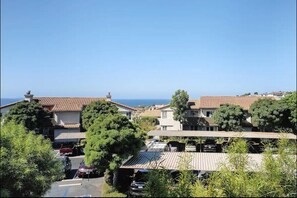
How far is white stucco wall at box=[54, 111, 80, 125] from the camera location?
3672cm

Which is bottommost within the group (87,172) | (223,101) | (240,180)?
(87,172)

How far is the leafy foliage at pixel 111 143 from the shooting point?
53.2 feet

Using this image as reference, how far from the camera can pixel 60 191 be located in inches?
687

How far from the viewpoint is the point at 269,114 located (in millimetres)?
34594

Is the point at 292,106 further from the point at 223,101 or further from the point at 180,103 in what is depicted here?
the point at 180,103

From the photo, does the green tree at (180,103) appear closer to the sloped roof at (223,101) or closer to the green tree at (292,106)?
the sloped roof at (223,101)

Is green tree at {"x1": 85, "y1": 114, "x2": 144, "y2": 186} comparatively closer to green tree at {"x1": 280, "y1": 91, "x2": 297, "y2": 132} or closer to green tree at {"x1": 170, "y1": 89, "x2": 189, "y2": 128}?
green tree at {"x1": 170, "y1": 89, "x2": 189, "y2": 128}

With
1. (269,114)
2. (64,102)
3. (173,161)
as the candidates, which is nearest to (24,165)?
(173,161)

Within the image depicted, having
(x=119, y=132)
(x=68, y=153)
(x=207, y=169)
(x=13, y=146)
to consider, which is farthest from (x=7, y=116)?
(x=207, y=169)

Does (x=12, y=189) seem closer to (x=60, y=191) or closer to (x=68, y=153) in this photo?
(x=60, y=191)

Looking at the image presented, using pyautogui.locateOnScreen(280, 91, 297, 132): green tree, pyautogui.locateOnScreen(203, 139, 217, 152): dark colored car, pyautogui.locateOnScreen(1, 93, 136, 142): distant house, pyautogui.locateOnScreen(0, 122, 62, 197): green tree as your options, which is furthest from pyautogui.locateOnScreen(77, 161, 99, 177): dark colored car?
pyautogui.locateOnScreen(280, 91, 297, 132): green tree

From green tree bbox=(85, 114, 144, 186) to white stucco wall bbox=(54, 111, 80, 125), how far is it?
19840 mm

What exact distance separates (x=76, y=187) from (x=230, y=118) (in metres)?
22.9

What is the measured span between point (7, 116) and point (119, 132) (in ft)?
62.9
